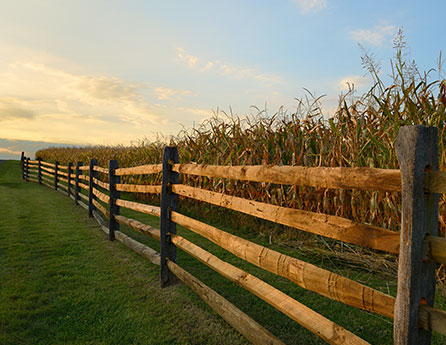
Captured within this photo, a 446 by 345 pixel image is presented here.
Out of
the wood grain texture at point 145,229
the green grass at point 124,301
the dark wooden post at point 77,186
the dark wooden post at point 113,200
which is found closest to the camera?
the green grass at point 124,301

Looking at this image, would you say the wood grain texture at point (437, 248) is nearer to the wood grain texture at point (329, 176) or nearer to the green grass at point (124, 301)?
the wood grain texture at point (329, 176)

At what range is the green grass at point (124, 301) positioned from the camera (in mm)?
3543

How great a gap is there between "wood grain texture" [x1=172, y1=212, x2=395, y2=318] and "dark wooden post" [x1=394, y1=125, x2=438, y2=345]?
0.50ft

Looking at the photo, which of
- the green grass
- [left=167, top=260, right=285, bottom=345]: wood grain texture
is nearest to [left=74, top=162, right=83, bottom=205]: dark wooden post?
the green grass

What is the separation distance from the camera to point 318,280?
238 cm

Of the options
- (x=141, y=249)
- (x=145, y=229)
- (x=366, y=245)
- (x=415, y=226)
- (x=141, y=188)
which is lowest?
(x=141, y=249)

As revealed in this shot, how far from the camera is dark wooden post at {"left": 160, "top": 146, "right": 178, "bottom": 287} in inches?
185

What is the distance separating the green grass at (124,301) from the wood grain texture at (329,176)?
1680 millimetres

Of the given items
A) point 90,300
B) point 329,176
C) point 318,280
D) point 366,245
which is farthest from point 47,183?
point 366,245

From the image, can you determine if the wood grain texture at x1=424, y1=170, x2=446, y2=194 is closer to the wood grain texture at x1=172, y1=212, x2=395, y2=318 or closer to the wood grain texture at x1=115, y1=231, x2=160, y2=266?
the wood grain texture at x1=172, y1=212, x2=395, y2=318

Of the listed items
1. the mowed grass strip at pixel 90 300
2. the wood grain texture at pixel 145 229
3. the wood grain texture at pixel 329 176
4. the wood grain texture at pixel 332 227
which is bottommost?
the mowed grass strip at pixel 90 300

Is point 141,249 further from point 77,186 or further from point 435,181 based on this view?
point 77,186

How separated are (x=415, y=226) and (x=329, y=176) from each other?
2.07 ft

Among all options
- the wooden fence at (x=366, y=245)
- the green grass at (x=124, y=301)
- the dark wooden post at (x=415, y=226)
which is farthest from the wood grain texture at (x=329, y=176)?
the green grass at (x=124, y=301)
